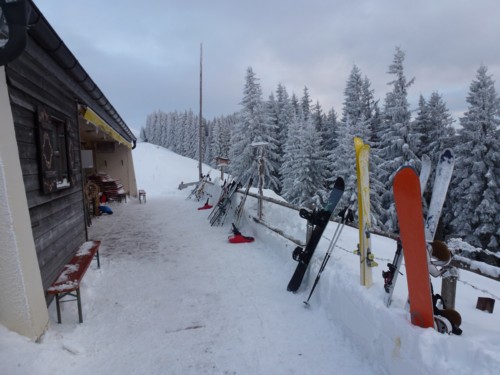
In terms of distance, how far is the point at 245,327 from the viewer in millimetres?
3377

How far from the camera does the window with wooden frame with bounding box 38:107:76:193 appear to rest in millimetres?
3537

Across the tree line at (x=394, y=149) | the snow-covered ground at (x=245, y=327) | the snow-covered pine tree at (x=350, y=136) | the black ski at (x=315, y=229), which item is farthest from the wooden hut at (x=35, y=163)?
the snow-covered pine tree at (x=350, y=136)

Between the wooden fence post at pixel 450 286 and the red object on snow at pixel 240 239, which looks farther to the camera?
the red object on snow at pixel 240 239

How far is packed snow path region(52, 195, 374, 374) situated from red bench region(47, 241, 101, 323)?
0.22 metres

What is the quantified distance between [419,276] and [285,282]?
8.18 feet

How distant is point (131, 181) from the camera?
631 inches

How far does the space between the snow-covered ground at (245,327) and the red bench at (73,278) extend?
20 cm

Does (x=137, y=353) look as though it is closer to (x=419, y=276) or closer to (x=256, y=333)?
(x=256, y=333)

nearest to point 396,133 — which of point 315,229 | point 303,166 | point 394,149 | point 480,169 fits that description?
point 394,149

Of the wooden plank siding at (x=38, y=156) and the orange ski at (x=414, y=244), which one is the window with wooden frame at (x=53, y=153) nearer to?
the wooden plank siding at (x=38, y=156)

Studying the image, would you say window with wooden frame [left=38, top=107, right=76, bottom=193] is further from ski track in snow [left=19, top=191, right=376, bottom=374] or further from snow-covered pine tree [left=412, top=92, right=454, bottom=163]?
snow-covered pine tree [left=412, top=92, right=454, bottom=163]

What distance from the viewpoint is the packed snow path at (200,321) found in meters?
2.78

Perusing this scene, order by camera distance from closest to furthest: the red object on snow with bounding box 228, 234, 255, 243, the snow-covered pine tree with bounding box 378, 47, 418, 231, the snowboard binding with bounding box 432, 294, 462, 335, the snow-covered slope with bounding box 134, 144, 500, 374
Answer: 1. the snow-covered slope with bounding box 134, 144, 500, 374
2. the snowboard binding with bounding box 432, 294, 462, 335
3. the red object on snow with bounding box 228, 234, 255, 243
4. the snow-covered pine tree with bounding box 378, 47, 418, 231

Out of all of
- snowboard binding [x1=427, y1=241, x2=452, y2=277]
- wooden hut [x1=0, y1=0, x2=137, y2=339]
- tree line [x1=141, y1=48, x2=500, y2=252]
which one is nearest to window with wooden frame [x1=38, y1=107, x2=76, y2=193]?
wooden hut [x1=0, y1=0, x2=137, y2=339]
